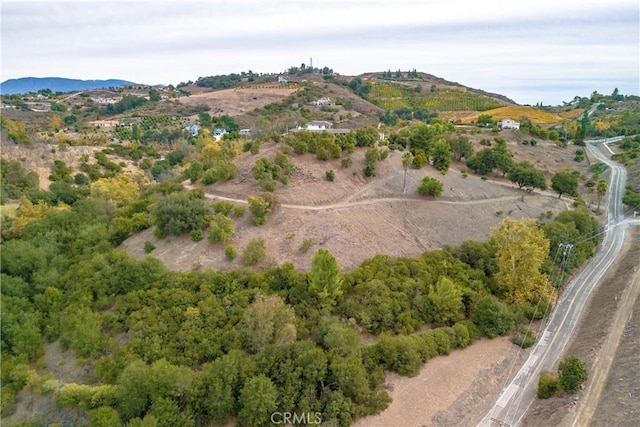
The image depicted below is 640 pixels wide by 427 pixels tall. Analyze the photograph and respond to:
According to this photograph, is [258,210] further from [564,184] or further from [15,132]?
[15,132]

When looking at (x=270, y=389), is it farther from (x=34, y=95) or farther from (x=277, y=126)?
(x=34, y=95)

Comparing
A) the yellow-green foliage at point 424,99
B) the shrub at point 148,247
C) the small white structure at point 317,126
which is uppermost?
the yellow-green foliage at point 424,99

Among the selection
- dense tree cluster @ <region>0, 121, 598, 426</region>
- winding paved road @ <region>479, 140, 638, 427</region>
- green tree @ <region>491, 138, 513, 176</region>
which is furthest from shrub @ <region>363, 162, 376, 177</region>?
winding paved road @ <region>479, 140, 638, 427</region>

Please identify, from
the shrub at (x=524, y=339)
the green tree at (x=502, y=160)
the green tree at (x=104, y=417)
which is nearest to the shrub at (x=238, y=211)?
the green tree at (x=104, y=417)

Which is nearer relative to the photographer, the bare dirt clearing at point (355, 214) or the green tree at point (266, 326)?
the green tree at point (266, 326)

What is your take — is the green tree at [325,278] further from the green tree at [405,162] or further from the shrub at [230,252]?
the green tree at [405,162]

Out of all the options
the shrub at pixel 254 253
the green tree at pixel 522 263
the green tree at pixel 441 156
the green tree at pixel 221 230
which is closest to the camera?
the shrub at pixel 254 253
